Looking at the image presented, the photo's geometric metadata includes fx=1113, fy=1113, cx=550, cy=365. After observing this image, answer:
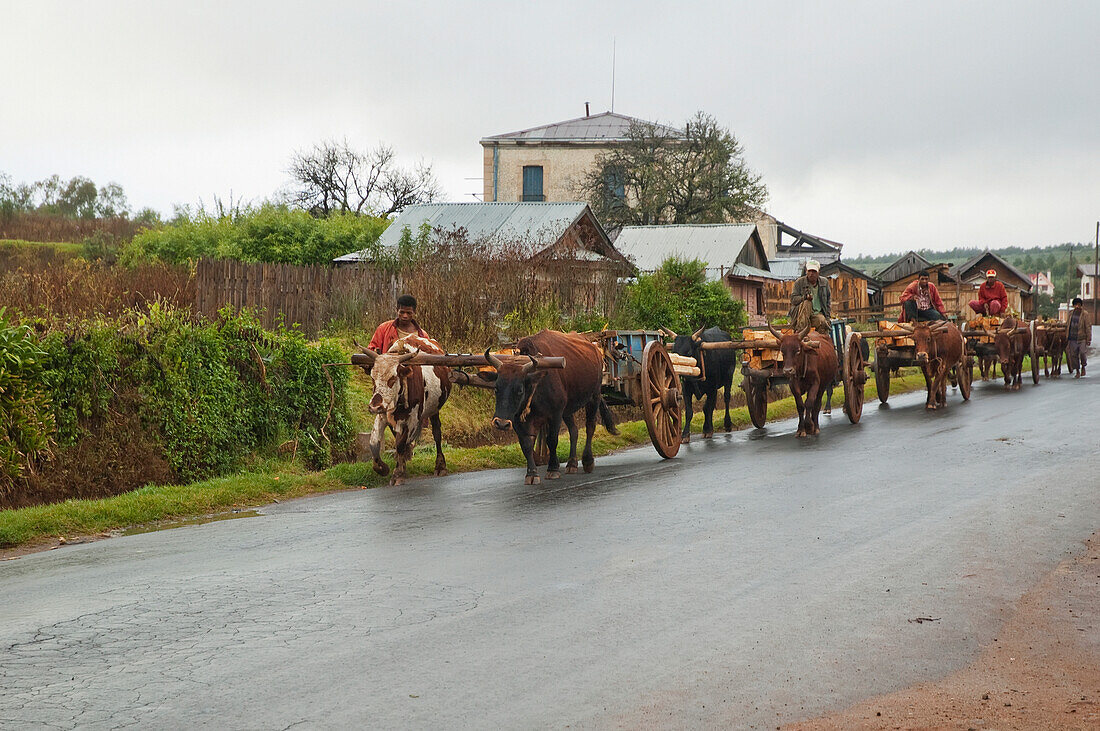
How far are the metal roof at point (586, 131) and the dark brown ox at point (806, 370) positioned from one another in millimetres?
47323

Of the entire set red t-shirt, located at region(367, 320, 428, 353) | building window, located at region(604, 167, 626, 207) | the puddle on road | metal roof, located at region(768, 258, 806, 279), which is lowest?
the puddle on road

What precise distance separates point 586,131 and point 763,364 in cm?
5054

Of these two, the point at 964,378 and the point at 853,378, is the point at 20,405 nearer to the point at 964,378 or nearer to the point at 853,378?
the point at 853,378

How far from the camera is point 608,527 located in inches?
385

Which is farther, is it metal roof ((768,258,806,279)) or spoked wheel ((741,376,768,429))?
metal roof ((768,258,806,279))

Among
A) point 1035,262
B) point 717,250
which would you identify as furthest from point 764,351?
point 1035,262

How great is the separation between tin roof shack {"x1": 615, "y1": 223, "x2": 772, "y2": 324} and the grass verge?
30197 mm

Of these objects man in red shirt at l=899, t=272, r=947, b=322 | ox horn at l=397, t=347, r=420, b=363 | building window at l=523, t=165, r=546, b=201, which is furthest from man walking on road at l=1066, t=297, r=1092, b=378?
building window at l=523, t=165, r=546, b=201

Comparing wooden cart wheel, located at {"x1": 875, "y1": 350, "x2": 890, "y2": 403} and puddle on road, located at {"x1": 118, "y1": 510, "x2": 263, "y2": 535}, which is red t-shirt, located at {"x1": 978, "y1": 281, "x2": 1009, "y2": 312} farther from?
puddle on road, located at {"x1": 118, "y1": 510, "x2": 263, "y2": 535}

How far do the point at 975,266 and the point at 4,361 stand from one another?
8173 cm

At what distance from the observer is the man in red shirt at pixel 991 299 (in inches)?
1083

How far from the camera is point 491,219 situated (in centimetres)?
3934

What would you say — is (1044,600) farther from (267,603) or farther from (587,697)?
(267,603)

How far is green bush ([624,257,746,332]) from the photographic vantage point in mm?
30281
